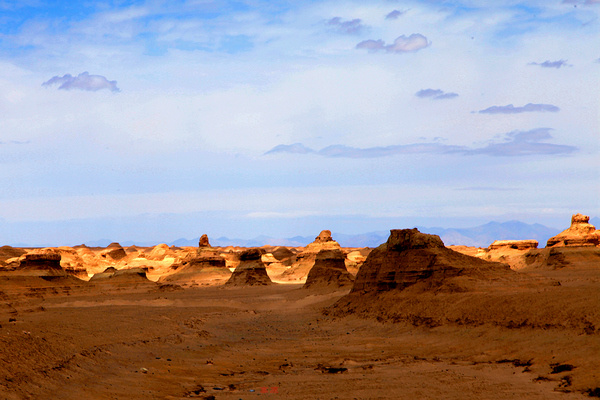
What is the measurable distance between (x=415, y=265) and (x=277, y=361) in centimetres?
1355

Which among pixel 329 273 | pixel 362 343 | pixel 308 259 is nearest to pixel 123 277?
pixel 329 273

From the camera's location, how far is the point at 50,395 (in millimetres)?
13133

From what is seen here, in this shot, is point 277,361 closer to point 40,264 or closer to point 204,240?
point 40,264

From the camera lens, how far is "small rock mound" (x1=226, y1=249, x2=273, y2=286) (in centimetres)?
6762

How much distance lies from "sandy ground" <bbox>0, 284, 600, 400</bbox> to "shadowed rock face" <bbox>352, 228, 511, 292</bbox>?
368cm

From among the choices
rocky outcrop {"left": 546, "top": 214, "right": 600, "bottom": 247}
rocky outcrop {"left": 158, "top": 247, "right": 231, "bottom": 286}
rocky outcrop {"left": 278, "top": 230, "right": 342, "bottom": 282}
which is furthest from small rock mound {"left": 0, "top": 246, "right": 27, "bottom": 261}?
rocky outcrop {"left": 546, "top": 214, "right": 600, "bottom": 247}

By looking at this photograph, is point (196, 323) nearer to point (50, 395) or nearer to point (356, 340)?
point (356, 340)

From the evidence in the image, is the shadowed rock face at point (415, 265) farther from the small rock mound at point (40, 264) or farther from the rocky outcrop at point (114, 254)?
the rocky outcrop at point (114, 254)

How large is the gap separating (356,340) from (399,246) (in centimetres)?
952

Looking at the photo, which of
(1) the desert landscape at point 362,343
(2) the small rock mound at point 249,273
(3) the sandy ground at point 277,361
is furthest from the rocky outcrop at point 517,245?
(3) the sandy ground at point 277,361

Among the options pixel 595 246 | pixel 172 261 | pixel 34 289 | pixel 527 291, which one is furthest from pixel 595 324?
pixel 172 261

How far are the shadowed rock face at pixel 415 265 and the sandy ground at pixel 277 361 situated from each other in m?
3.68

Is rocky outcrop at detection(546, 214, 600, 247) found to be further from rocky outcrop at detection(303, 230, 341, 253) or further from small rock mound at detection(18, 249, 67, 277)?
small rock mound at detection(18, 249, 67, 277)

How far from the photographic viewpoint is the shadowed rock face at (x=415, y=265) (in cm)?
3014
